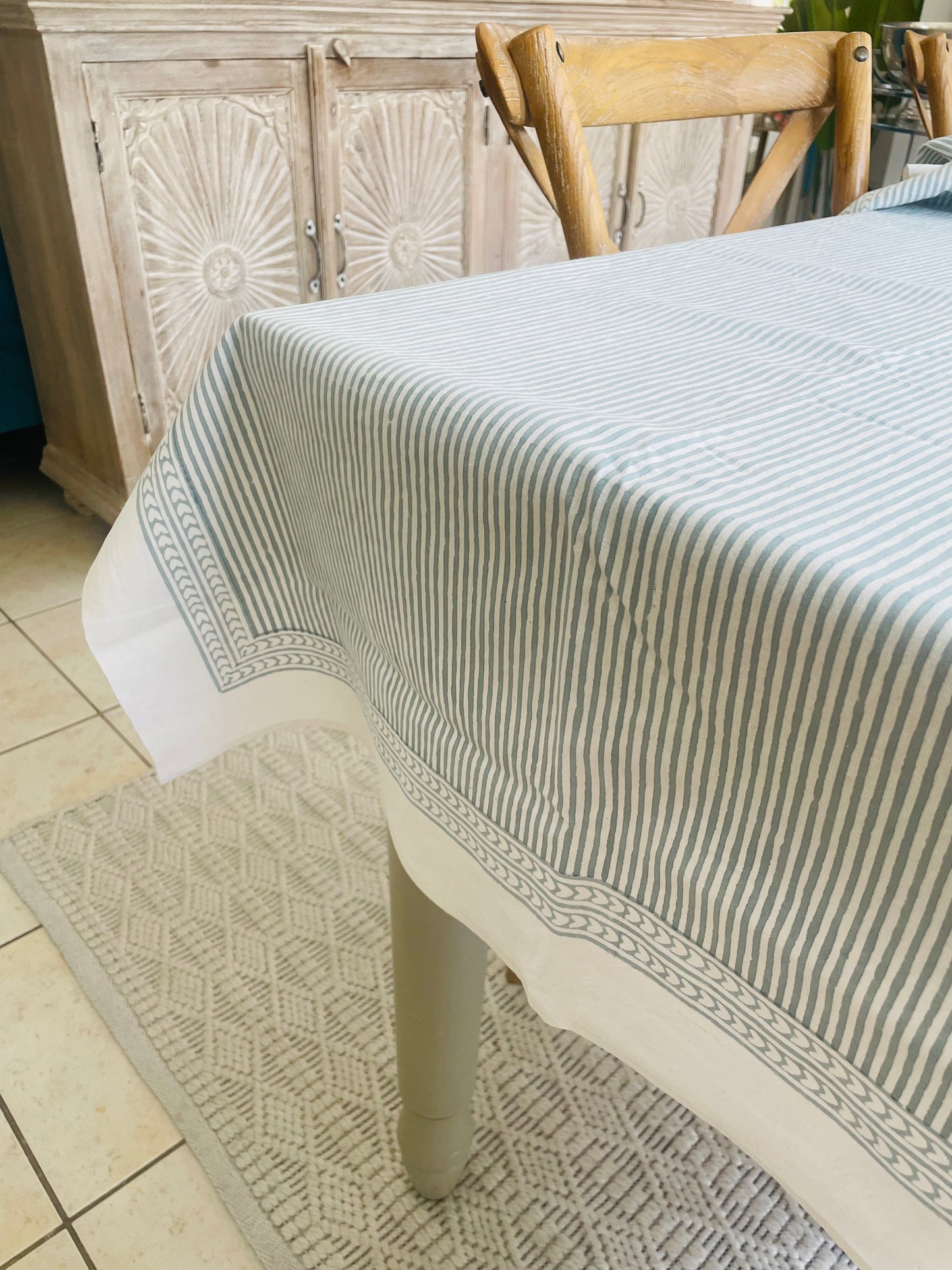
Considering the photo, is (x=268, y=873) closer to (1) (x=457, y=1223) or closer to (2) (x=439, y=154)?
(1) (x=457, y=1223)

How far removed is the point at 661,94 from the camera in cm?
93

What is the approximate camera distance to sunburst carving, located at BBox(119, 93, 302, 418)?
1.52 meters

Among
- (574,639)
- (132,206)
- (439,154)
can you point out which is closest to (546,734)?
(574,639)

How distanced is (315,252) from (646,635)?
5.37 ft

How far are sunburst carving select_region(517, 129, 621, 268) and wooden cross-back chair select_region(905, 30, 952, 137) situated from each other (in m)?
0.93

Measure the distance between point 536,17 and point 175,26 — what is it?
0.78 metres

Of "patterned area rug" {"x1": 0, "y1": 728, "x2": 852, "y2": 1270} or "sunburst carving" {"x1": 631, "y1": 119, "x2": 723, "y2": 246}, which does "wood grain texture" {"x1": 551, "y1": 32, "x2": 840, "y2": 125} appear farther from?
"sunburst carving" {"x1": 631, "y1": 119, "x2": 723, "y2": 246}

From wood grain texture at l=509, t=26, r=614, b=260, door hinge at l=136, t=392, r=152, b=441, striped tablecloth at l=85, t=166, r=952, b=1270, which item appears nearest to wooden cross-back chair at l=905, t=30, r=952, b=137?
wood grain texture at l=509, t=26, r=614, b=260

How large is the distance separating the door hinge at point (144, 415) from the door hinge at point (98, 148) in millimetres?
358

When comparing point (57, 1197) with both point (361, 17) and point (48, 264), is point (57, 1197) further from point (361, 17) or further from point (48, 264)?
point (361, 17)

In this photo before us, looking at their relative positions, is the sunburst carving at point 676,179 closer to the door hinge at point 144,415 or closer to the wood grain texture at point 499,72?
the door hinge at point 144,415

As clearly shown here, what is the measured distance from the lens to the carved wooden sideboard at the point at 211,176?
144cm

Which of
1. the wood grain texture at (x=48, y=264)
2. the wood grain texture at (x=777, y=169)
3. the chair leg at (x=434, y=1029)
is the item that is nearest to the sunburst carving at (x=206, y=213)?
the wood grain texture at (x=48, y=264)

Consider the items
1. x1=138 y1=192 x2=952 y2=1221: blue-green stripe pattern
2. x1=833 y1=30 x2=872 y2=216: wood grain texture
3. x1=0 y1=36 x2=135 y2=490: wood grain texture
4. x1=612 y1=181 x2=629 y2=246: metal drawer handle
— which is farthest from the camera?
x1=612 y1=181 x2=629 y2=246: metal drawer handle
